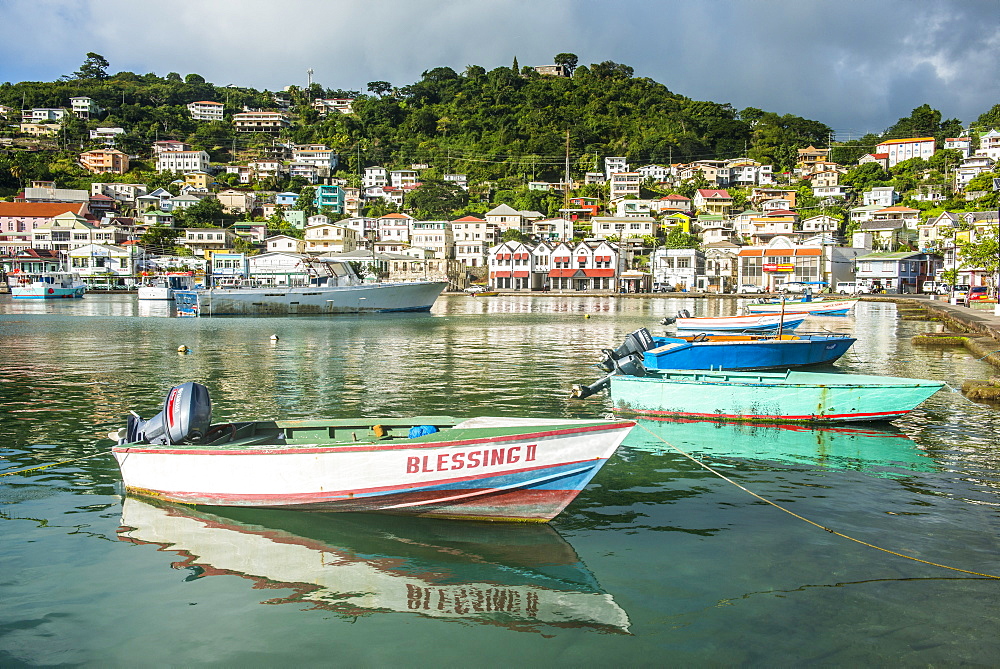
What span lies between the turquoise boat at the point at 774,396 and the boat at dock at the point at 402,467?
262 inches

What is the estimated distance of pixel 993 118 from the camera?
15300 centimetres

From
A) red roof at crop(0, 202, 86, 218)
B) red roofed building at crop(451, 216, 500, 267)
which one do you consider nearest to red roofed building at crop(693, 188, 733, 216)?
red roofed building at crop(451, 216, 500, 267)

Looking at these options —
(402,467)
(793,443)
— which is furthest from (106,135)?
(402,467)

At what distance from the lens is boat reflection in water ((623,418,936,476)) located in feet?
38.5

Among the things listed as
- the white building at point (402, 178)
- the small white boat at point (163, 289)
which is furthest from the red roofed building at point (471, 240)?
the small white boat at point (163, 289)

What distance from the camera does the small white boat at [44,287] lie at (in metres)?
82.6

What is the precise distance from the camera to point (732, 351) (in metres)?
20.0

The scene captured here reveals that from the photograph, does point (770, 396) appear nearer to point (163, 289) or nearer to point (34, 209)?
point (163, 289)

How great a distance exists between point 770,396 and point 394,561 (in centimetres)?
933

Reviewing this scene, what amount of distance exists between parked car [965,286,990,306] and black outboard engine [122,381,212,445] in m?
57.7

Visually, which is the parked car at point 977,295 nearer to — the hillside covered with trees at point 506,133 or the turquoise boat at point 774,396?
the turquoise boat at point 774,396

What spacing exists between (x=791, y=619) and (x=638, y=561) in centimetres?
174

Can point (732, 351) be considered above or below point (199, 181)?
below

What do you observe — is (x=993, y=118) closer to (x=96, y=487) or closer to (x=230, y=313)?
(x=230, y=313)
